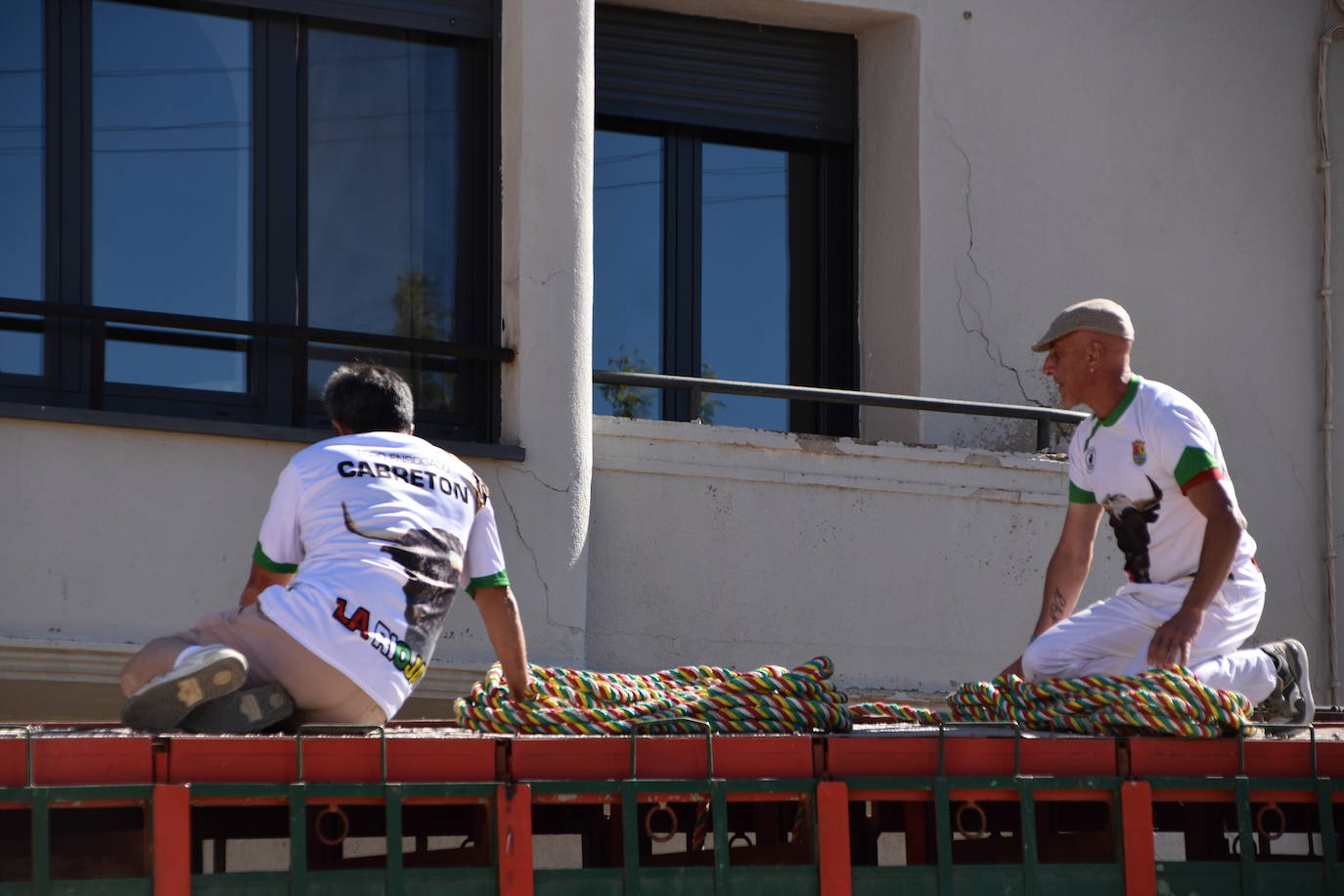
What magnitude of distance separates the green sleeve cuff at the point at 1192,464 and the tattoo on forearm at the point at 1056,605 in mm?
854

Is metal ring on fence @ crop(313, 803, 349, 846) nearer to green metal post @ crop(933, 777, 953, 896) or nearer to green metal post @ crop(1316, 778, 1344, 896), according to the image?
green metal post @ crop(933, 777, 953, 896)

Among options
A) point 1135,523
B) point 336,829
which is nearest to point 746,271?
point 1135,523

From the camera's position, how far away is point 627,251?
9992mm

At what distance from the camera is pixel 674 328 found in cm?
1001

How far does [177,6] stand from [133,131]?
618 mm

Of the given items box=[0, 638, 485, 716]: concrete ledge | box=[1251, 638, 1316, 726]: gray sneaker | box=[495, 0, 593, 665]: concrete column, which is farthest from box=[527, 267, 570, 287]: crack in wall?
box=[1251, 638, 1316, 726]: gray sneaker

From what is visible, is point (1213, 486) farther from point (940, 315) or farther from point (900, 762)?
point (940, 315)

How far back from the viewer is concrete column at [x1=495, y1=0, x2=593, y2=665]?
320 inches

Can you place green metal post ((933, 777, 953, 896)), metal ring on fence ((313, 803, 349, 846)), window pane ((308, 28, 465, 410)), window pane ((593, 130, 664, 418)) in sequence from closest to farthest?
metal ring on fence ((313, 803, 349, 846))
green metal post ((933, 777, 953, 896))
window pane ((308, 28, 465, 410))
window pane ((593, 130, 664, 418))

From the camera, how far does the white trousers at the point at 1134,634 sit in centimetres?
576

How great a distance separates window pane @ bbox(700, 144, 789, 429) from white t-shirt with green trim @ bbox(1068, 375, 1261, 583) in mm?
4162

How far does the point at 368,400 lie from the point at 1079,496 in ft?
8.30

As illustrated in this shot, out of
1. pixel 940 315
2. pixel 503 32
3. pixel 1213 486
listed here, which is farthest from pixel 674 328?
pixel 1213 486

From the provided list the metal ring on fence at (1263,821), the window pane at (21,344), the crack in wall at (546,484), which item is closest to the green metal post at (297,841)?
the metal ring on fence at (1263,821)
